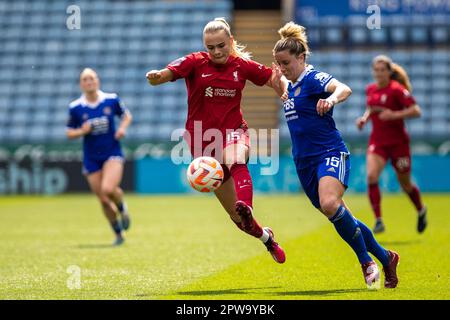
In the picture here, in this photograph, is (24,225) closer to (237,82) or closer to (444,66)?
(237,82)

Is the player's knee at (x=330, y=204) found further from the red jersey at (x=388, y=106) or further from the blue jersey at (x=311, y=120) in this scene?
the red jersey at (x=388, y=106)

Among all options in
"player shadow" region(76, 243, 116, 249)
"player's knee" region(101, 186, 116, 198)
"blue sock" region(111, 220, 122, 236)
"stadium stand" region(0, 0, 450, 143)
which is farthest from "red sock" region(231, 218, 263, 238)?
"stadium stand" region(0, 0, 450, 143)

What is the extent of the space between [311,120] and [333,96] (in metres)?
0.47

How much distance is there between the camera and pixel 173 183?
83.7 feet

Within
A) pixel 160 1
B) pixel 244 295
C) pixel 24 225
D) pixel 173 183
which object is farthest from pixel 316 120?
pixel 160 1

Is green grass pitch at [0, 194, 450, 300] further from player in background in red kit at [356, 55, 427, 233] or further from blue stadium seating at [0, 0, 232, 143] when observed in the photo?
blue stadium seating at [0, 0, 232, 143]

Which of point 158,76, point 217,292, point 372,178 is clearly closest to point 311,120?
point 158,76

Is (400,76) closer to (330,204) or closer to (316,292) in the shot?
(330,204)

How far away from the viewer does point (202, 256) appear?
11.0 m

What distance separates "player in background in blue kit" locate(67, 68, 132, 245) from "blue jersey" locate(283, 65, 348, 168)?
5669 millimetres

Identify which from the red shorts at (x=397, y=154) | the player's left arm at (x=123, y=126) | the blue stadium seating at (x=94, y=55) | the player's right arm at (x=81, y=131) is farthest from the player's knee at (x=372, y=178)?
the blue stadium seating at (x=94, y=55)

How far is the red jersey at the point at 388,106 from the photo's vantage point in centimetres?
1355

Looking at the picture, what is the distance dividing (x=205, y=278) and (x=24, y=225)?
831 cm

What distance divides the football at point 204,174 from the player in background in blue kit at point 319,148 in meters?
0.69
